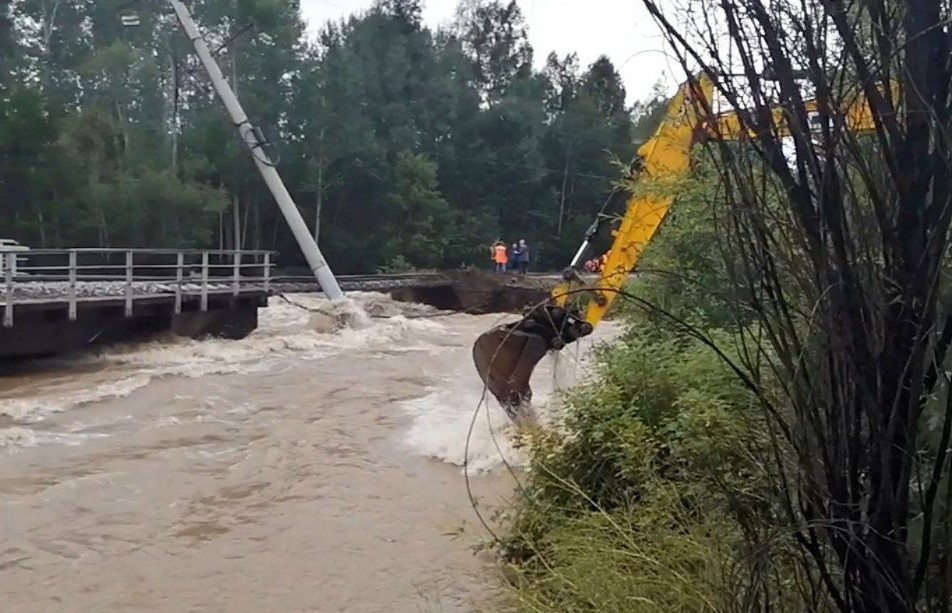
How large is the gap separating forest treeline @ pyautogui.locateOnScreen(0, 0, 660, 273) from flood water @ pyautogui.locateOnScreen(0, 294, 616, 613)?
22.1m

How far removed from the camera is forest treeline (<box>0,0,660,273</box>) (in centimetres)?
3738

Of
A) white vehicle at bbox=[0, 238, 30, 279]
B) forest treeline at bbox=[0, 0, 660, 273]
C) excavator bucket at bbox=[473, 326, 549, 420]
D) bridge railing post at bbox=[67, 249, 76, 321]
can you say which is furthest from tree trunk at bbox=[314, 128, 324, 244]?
excavator bucket at bbox=[473, 326, 549, 420]

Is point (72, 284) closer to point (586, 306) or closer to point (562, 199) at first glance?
point (586, 306)

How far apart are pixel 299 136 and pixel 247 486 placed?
37.7m

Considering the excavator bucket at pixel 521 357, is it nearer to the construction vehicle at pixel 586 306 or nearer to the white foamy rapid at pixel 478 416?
the construction vehicle at pixel 586 306

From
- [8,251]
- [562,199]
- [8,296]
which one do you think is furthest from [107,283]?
[562,199]

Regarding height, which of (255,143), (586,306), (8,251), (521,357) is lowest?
(521,357)

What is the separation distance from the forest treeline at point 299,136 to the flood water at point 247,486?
2208 cm

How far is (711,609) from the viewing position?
3.65 meters

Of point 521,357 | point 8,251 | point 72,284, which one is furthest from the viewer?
point 72,284

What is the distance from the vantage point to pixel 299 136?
4550 centimetres

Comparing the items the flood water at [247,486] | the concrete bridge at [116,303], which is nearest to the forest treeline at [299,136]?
the concrete bridge at [116,303]

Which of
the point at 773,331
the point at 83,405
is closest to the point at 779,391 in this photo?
the point at 773,331

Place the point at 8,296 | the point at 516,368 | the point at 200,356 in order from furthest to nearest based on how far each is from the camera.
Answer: the point at 200,356, the point at 8,296, the point at 516,368
